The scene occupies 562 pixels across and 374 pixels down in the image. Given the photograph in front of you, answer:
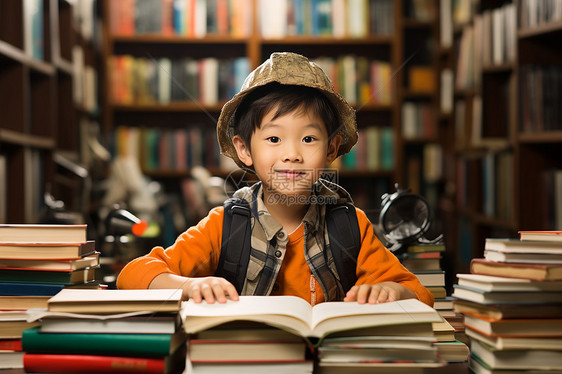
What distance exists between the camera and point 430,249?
131cm

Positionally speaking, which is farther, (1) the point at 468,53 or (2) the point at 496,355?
(1) the point at 468,53

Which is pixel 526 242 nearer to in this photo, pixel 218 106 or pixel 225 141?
pixel 225 141

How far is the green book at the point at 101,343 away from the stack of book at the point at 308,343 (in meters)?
0.04

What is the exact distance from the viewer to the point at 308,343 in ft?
2.50

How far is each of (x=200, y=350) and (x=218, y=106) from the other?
3189mm

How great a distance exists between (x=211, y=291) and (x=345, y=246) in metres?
0.42

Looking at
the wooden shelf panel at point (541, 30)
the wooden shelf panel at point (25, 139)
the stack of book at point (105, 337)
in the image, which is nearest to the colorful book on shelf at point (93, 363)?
the stack of book at point (105, 337)

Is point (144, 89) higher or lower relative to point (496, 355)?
higher

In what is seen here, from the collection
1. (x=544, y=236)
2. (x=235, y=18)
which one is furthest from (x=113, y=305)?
(x=235, y=18)

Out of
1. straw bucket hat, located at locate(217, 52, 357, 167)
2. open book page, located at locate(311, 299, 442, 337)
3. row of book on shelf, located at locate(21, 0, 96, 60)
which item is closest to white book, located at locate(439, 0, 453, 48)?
row of book on shelf, located at locate(21, 0, 96, 60)

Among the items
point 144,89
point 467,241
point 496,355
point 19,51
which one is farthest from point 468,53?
point 496,355

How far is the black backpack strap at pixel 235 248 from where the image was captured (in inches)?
49.1

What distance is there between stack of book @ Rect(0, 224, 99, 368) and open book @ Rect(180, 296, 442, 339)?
0.77 feet

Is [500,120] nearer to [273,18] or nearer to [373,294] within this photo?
[273,18]
